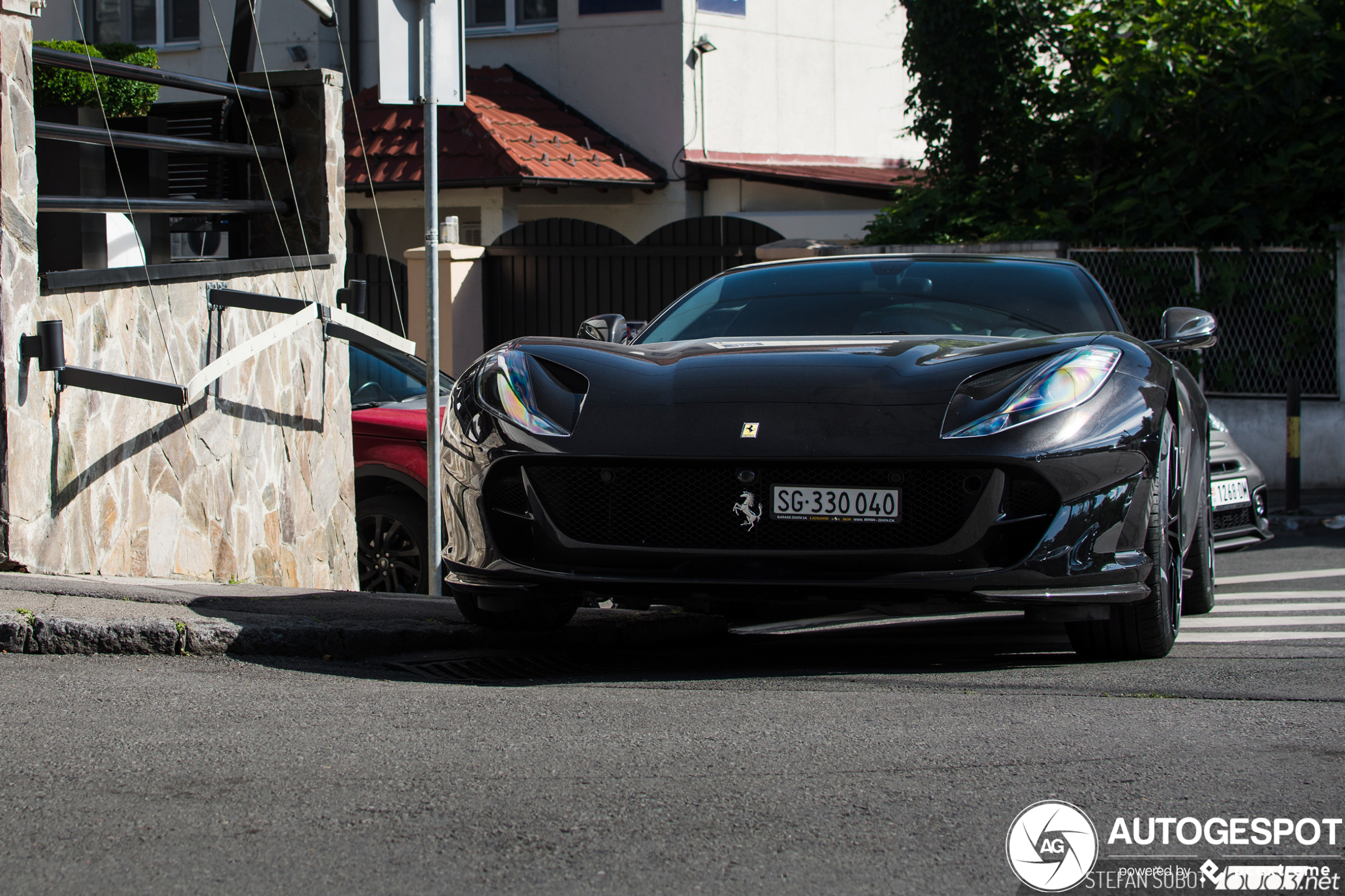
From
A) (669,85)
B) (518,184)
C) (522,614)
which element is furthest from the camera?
(669,85)

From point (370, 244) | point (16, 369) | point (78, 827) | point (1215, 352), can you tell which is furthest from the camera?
point (370, 244)

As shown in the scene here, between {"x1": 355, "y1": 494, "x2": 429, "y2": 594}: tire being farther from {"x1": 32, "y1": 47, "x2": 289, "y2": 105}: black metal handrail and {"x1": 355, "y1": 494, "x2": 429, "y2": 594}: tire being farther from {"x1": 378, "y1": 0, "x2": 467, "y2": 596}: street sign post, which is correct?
{"x1": 32, "y1": 47, "x2": 289, "y2": 105}: black metal handrail

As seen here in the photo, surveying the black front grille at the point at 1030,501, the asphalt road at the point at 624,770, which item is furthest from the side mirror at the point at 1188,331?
the black front grille at the point at 1030,501

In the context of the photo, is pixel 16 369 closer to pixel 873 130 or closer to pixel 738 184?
pixel 738 184

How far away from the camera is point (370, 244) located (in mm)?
19234

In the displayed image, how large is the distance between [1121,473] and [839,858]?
2.03 metres

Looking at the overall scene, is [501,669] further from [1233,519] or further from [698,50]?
[698,50]

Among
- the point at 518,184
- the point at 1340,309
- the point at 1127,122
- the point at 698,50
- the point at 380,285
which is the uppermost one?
the point at 698,50

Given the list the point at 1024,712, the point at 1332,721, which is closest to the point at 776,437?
the point at 1024,712

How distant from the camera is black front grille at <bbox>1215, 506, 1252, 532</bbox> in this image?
26.6 ft

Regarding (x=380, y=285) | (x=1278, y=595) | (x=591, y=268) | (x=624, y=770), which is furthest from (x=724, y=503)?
(x=380, y=285)

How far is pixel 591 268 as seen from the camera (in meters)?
16.1

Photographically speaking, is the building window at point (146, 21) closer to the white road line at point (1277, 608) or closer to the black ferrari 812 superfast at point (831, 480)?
the white road line at point (1277, 608)

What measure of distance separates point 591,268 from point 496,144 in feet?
6.36
